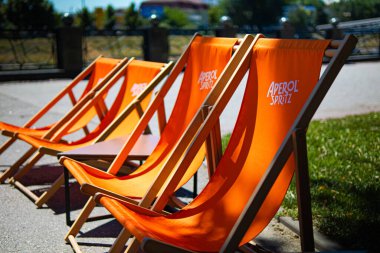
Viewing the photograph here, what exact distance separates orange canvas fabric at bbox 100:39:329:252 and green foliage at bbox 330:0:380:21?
20.2 meters

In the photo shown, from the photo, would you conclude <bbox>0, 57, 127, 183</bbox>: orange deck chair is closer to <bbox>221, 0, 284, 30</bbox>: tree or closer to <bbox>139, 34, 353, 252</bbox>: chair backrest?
<bbox>139, 34, 353, 252</bbox>: chair backrest

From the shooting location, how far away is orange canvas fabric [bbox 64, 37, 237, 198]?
11.7 ft

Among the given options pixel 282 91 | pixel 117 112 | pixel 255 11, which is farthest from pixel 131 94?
pixel 255 11

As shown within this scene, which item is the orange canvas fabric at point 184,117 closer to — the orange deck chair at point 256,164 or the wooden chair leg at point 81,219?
the wooden chair leg at point 81,219

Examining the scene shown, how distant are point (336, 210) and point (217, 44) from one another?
4.98 ft

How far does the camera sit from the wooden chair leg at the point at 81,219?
11.4 ft

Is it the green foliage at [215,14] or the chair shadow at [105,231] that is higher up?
the chair shadow at [105,231]

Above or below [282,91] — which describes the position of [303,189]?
below

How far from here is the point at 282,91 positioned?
2938 millimetres

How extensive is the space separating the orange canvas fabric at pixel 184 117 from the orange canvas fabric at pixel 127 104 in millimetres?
539

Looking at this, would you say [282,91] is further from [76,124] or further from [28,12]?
[28,12]

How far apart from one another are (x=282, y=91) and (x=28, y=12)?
41992 millimetres

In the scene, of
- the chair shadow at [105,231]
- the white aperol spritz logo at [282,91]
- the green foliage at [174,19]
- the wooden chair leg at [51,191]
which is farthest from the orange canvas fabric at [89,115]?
the green foliage at [174,19]

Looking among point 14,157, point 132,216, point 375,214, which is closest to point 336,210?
point 375,214
